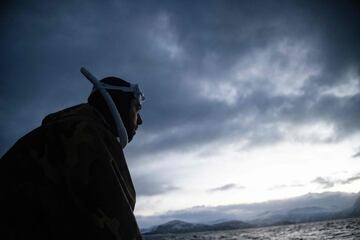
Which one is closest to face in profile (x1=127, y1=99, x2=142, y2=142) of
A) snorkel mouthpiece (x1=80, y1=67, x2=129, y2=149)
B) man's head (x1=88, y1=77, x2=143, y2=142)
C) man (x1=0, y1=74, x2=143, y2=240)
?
man's head (x1=88, y1=77, x2=143, y2=142)

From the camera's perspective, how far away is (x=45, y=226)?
6.05 ft

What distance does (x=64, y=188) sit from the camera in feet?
6.10

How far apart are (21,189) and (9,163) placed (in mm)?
260

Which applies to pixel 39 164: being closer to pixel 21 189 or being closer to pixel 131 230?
pixel 21 189

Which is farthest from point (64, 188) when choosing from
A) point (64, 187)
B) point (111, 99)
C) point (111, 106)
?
point (111, 99)

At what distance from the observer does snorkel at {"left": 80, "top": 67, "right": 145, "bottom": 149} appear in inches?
105

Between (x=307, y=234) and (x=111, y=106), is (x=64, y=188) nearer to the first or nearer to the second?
(x=111, y=106)

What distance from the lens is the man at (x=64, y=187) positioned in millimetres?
1790

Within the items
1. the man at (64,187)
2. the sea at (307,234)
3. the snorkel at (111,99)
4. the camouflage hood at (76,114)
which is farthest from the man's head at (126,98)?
the sea at (307,234)

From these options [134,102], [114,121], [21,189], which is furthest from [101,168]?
[134,102]

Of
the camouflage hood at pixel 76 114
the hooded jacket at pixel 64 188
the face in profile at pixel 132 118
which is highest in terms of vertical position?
the face in profile at pixel 132 118

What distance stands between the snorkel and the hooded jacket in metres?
0.61

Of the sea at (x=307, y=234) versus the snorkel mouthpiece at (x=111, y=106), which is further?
the sea at (x=307, y=234)

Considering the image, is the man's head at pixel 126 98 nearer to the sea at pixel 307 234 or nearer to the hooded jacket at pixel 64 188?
the hooded jacket at pixel 64 188
